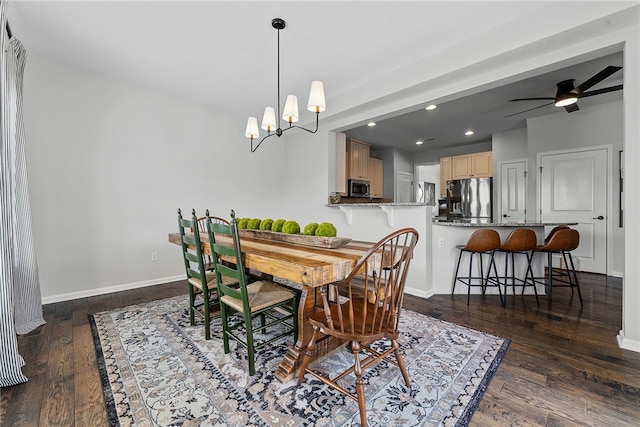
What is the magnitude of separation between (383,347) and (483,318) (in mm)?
1175

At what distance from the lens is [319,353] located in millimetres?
1763

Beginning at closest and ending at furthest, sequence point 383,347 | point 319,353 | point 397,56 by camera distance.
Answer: point 319,353 → point 383,347 → point 397,56

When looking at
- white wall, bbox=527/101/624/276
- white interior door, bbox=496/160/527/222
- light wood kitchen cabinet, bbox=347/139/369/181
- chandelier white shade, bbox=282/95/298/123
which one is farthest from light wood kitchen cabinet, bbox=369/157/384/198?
chandelier white shade, bbox=282/95/298/123

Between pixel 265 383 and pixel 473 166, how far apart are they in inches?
228

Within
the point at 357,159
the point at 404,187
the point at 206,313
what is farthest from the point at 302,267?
the point at 404,187

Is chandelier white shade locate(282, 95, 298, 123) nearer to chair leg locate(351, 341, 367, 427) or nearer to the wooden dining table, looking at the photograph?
the wooden dining table

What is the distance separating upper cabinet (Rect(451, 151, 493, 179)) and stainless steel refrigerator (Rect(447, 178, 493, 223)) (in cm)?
32

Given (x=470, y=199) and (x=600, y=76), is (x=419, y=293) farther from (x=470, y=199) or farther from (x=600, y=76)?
(x=470, y=199)

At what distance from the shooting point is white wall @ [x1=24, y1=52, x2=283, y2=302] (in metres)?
2.93

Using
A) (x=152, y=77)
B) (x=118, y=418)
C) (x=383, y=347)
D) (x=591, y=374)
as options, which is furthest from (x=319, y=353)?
(x=152, y=77)

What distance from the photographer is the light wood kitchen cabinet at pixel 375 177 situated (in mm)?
6246

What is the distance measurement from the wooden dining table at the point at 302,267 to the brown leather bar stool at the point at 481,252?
173 cm

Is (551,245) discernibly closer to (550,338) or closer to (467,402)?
(550,338)

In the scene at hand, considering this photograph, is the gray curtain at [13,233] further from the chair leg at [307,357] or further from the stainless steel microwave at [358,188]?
the stainless steel microwave at [358,188]
